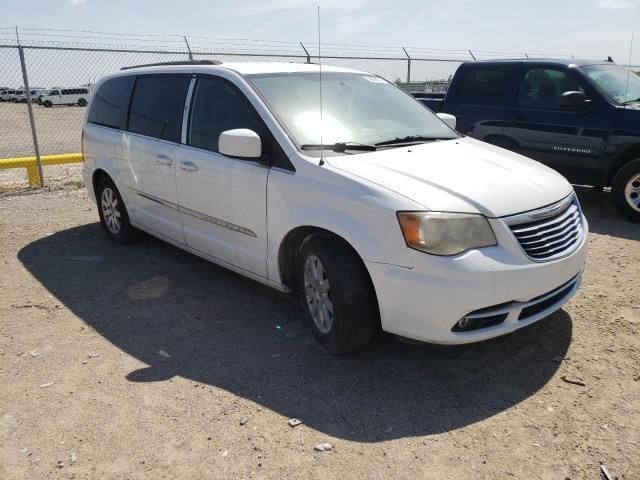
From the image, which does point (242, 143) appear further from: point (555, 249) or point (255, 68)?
point (555, 249)

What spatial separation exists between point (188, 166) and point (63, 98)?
39991mm

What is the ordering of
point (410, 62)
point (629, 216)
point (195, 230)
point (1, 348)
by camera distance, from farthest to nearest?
point (410, 62) < point (629, 216) < point (195, 230) < point (1, 348)

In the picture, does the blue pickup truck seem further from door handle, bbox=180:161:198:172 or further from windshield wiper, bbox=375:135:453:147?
door handle, bbox=180:161:198:172

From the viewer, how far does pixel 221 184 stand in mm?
3918

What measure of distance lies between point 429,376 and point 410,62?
1095 cm

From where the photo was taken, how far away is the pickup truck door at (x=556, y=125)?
6453 mm

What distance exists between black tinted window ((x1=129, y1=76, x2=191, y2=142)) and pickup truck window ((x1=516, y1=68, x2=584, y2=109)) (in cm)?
464

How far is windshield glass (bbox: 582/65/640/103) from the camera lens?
651 centimetres

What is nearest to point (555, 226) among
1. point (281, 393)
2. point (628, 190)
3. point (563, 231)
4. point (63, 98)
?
point (563, 231)

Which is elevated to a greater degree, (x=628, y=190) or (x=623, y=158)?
(x=623, y=158)

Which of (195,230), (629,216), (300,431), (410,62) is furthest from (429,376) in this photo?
(410,62)

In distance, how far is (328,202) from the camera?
3174mm

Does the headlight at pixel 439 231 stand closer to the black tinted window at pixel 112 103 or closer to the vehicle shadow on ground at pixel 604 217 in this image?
the black tinted window at pixel 112 103

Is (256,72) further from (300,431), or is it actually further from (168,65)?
(300,431)
